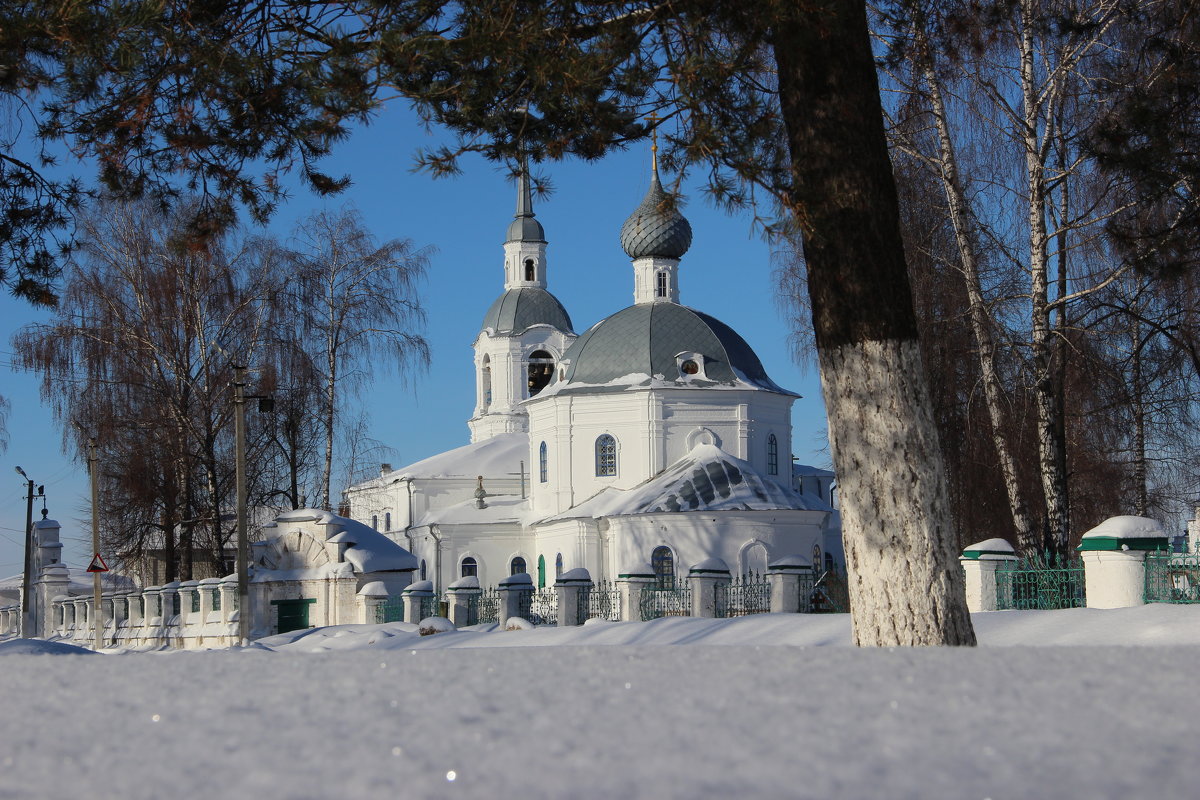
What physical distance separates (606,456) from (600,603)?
677 inches

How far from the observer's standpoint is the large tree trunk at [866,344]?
727 cm

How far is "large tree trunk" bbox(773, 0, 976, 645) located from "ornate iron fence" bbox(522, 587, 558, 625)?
17598 millimetres

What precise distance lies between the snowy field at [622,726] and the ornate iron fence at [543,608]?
21078 mm

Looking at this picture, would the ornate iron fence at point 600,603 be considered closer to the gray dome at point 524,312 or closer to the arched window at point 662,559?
the arched window at point 662,559

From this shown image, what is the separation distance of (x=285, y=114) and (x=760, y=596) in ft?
52.3

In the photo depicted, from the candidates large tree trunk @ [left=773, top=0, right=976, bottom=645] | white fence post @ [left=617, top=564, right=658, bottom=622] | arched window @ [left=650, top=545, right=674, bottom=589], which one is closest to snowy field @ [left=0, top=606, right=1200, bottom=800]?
large tree trunk @ [left=773, top=0, right=976, bottom=645]

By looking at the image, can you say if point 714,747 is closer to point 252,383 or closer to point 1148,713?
point 1148,713

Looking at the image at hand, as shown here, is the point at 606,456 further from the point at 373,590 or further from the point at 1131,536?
the point at 1131,536

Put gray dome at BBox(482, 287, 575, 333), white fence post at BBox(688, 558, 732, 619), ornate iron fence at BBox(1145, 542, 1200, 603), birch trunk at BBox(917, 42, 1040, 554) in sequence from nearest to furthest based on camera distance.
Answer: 1. ornate iron fence at BBox(1145, 542, 1200, 603)
2. birch trunk at BBox(917, 42, 1040, 554)
3. white fence post at BBox(688, 558, 732, 619)
4. gray dome at BBox(482, 287, 575, 333)

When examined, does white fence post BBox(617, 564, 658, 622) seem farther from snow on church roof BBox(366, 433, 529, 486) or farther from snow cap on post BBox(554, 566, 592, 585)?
snow on church roof BBox(366, 433, 529, 486)

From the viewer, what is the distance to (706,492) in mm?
35562

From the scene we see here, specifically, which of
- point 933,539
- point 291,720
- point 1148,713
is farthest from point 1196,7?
point 291,720

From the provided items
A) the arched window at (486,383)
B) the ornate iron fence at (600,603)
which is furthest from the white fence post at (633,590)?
the arched window at (486,383)

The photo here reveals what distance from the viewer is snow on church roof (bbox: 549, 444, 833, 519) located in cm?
3522
